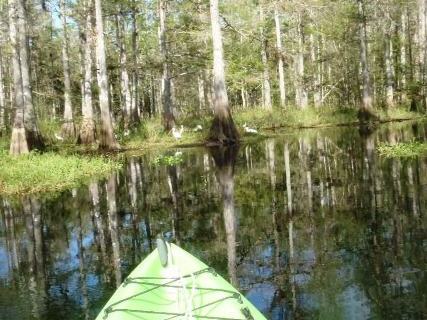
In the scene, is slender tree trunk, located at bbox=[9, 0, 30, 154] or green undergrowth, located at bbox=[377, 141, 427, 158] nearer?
green undergrowth, located at bbox=[377, 141, 427, 158]

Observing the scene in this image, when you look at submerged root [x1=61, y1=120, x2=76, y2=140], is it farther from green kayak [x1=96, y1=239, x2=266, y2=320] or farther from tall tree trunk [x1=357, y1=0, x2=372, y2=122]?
green kayak [x1=96, y1=239, x2=266, y2=320]

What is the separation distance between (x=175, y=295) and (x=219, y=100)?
56.8 feet

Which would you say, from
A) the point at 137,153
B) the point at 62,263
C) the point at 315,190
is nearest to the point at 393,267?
the point at 62,263

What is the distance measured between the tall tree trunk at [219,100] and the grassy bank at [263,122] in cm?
195

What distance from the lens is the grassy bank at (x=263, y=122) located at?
24.3 metres

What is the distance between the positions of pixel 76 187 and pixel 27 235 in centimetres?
442

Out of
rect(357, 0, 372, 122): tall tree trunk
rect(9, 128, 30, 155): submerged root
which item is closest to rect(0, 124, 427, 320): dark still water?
rect(9, 128, 30, 155): submerged root

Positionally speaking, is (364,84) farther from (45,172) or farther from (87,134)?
(45,172)

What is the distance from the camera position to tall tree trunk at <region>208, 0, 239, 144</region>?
2123 cm

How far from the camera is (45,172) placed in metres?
13.6

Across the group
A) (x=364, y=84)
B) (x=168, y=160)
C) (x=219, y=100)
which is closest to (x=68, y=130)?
(x=219, y=100)

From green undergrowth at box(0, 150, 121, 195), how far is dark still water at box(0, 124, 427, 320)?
2.41 ft

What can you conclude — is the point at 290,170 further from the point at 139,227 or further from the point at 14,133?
the point at 14,133

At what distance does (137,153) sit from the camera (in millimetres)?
21422
